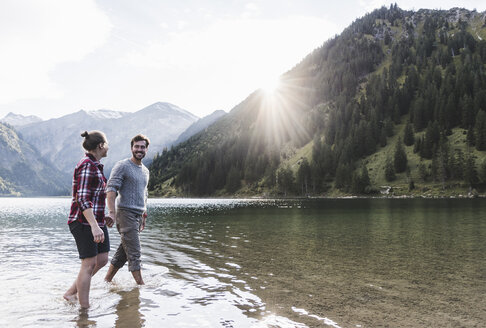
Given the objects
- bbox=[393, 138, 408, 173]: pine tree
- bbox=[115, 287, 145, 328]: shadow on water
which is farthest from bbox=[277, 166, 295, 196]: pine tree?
bbox=[115, 287, 145, 328]: shadow on water

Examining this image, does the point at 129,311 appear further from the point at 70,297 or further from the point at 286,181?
the point at 286,181

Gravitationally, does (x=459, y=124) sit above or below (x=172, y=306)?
above

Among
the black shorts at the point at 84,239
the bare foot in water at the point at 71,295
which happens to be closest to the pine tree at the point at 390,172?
the bare foot in water at the point at 71,295

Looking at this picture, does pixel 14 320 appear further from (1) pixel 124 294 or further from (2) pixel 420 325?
(2) pixel 420 325

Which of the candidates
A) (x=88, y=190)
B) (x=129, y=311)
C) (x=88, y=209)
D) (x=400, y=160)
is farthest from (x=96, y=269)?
(x=400, y=160)

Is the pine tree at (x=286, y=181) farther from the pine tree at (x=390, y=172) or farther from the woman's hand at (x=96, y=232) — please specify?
the woman's hand at (x=96, y=232)

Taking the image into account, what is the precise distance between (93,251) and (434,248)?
17605 millimetres


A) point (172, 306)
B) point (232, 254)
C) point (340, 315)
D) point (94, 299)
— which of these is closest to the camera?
point (340, 315)

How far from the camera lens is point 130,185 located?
398 inches

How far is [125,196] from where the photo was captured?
1008cm

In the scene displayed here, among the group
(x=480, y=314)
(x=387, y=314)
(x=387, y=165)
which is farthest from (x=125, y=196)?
(x=387, y=165)

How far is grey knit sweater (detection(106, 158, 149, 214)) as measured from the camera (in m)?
9.88

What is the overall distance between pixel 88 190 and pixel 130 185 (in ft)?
7.36

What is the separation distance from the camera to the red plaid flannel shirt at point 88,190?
7.73 meters
